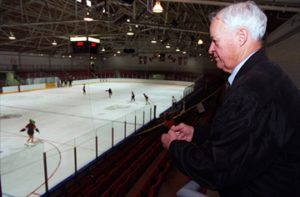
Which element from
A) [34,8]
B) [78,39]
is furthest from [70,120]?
[34,8]

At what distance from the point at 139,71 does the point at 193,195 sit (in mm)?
43778

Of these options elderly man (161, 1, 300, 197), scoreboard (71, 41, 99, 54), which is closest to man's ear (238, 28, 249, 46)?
elderly man (161, 1, 300, 197)

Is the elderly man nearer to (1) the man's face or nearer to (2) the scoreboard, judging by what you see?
(1) the man's face

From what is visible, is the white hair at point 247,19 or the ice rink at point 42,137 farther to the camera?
the ice rink at point 42,137

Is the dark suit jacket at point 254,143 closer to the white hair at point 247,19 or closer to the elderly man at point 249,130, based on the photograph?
the elderly man at point 249,130

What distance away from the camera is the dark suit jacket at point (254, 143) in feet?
2.89

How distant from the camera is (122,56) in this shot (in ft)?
155

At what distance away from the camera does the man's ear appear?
1.08m

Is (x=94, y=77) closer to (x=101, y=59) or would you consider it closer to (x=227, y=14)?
(x=101, y=59)


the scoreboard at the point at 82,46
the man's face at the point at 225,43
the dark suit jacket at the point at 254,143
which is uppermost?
the scoreboard at the point at 82,46

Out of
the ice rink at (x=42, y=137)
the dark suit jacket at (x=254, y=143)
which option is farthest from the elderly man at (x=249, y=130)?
the ice rink at (x=42, y=137)

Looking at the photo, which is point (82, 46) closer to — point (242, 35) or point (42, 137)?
point (42, 137)

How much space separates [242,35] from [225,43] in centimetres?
8

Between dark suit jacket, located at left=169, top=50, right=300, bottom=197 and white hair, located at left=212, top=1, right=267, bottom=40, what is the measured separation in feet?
0.52
